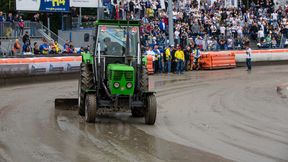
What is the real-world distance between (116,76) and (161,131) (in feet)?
5.43

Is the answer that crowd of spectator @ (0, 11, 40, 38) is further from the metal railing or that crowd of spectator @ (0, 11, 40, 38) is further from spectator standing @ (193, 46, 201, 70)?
spectator standing @ (193, 46, 201, 70)

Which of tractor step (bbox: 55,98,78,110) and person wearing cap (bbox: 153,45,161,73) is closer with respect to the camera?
tractor step (bbox: 55,98,78,110)

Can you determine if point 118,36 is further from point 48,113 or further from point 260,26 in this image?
point 260,26

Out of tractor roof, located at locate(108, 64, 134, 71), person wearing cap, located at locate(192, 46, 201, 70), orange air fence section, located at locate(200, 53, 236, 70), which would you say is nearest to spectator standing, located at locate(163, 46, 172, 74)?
person wearing cap, located at locate(192, 46, 201, 70)

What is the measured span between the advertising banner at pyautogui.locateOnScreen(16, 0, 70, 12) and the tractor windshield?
20205 millimetres

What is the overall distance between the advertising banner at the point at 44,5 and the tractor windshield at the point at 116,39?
20205mm

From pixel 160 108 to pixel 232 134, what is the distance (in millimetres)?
4408

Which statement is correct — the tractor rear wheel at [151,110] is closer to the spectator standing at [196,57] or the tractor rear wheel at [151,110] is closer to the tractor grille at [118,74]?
the tractor grille at [118,74]

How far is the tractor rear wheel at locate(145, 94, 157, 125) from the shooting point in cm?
1202

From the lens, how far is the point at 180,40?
34.8m

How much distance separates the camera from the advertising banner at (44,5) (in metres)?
31.9

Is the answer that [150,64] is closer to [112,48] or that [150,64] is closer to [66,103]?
[66,103]

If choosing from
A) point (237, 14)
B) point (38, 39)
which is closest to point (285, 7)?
point (237, 14)

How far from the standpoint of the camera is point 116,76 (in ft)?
38.9
